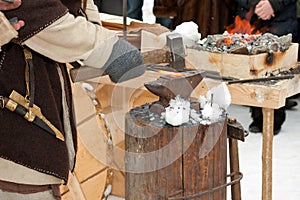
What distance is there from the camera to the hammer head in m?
2.54

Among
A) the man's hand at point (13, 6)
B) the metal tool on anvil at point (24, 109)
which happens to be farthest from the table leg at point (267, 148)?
the man's hand at point (13, 6)

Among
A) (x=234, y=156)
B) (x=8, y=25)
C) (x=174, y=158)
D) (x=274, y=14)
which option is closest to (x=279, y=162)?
(x=274, y=14)

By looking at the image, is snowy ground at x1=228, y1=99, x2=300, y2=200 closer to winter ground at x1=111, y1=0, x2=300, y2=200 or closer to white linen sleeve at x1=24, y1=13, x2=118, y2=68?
winter ground at x1=111, y1=0, x2=300, y2=200

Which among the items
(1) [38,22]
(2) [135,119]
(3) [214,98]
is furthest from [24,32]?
(3) [214,98]

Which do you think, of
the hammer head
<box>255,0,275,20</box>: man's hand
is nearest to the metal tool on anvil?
the hammer head

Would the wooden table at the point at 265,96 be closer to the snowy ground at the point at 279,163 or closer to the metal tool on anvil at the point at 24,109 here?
the snowy ground at the point at 279,163

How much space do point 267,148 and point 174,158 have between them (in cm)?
117

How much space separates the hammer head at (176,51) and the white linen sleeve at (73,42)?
0.71 m

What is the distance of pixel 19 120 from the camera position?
183cm

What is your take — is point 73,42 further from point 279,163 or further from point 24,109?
point 279,163

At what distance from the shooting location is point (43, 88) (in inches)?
73.1

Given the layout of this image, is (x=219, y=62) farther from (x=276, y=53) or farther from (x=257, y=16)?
(x=257, y=16)

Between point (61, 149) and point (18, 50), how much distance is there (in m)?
0.35

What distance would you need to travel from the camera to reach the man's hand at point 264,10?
477cm
